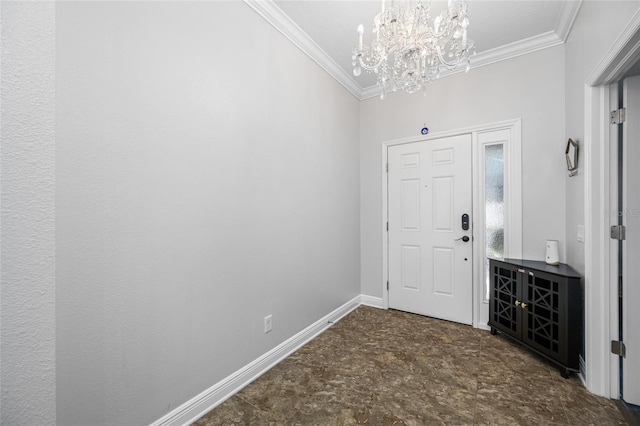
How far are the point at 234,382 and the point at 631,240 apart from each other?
2.71 m

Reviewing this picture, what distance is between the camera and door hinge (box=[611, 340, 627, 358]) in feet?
5.75

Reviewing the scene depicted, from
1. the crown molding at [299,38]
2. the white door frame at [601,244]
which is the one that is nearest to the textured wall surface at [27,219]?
the crown molding at [299,38]

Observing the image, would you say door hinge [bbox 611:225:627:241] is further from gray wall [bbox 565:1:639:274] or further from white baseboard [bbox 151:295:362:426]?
white baseboard [bbox 151:295:362:426]

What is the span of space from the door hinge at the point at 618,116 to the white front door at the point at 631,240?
1 centimetres

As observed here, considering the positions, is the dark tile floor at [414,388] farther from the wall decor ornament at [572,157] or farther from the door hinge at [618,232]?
the wall decor ornament at [572,157]

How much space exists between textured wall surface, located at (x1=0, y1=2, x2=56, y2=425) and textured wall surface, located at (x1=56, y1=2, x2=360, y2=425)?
2.09ft

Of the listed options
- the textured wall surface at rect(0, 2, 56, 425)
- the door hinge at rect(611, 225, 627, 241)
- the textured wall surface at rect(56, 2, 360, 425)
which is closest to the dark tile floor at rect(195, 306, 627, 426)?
the textured wall surface at rect(56, 2, 360, 425)

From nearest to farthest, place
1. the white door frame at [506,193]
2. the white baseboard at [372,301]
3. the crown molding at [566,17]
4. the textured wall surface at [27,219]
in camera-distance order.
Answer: the textured wall surface at [27,219] → the crown molding at [566,17] → the white door frame at [506,193] → the white baseboard at [372,301]

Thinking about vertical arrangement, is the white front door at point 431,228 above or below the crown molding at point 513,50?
below

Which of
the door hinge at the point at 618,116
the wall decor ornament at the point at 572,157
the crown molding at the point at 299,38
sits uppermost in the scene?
the crown molding at the point at 299,38

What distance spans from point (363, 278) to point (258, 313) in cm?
185

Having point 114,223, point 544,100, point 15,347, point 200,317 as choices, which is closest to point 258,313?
point 200,317

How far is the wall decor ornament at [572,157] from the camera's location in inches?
84.3

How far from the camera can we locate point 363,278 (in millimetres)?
3637
